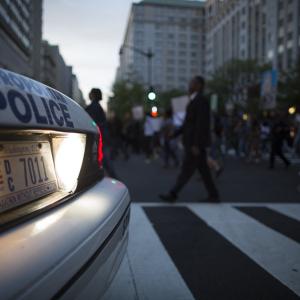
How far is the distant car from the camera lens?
132 cm

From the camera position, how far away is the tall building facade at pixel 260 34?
6662 centimetres

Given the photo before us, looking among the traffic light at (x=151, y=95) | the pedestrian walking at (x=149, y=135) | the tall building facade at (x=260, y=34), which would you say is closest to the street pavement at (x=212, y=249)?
the traffic light at (x=151, y=95)

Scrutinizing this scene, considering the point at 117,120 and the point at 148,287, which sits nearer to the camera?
the point at 148,287

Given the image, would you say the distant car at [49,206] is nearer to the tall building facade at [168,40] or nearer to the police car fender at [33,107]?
the police car fender at [33,107]

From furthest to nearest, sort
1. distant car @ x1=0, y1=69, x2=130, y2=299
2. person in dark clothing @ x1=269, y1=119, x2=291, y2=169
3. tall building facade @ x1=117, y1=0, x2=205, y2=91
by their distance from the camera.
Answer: tall building facade @ x1=117, y1=0, x2=205, y2=91
person in dark clothing @ x1=269, y1=119, x2=291, y2=169
distant car @ x1=0, y1=69, x2=130, y2=299

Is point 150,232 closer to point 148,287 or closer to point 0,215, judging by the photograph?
point 148,287

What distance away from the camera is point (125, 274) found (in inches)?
124

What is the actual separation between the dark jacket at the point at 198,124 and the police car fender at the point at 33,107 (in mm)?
3918

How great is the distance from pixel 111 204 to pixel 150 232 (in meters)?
2.38

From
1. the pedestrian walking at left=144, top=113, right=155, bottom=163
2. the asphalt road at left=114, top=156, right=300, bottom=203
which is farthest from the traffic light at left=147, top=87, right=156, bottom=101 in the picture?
the asphalt road at left=114, top=156, right=300, bottom=203

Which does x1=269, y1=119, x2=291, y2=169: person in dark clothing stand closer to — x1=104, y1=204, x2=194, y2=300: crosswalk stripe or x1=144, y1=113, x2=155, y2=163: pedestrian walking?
x1=144, y1=113, x2=155, y2=163: pedestrian walking

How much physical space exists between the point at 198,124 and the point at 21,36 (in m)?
4.02

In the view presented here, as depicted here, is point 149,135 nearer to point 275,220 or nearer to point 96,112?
point 96,112

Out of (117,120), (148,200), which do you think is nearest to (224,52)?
Answer: (117,120)
